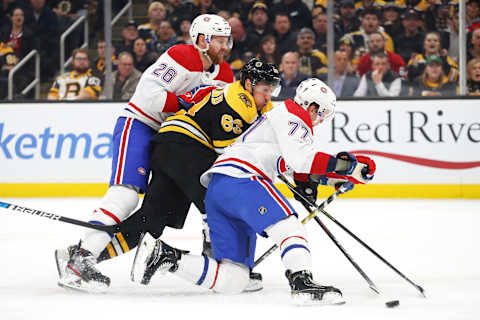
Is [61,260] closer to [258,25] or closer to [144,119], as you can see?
[144,119]

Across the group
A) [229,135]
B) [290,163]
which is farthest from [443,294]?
[229,135]

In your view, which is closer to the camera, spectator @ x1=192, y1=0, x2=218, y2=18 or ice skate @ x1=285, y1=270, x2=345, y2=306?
ice skate @ x1=285, y1=270, x2=345, y2=306

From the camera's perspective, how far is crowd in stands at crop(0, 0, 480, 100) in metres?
6.79

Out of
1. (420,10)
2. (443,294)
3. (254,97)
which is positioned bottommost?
(443,294)

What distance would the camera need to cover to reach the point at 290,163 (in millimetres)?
2883

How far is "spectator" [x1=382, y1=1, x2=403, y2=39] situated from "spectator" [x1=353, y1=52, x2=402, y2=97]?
0.31 m

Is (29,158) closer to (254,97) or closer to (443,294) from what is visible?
(254,97)

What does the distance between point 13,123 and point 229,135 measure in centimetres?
427

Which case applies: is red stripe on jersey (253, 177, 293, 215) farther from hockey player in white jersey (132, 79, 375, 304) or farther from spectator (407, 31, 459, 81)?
spectator (407, 31, 459, 81)

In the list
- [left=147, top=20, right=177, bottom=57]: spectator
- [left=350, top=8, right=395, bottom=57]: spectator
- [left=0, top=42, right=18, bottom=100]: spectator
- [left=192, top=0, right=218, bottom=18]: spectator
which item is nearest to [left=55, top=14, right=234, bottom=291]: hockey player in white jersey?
[left=350, top=8, right=395, bottom=57]: spectator

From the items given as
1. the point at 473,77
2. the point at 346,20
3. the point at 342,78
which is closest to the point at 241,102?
the point at 342,78

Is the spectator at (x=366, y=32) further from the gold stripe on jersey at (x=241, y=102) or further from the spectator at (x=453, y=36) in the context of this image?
the gold stripe on jersey at (x=241, y=102)

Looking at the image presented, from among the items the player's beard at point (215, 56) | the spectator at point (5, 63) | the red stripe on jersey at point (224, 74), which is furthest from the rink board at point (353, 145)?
the player's beard at point (215, 56)

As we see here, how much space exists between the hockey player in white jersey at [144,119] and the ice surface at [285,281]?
0.18 metres
